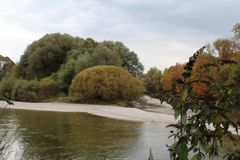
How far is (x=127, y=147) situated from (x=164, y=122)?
1692cm

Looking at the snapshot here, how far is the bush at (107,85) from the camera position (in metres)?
60.5

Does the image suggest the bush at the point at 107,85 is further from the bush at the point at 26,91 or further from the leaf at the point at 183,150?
the leaf at the point at 183,150

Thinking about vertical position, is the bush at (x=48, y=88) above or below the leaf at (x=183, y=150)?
above

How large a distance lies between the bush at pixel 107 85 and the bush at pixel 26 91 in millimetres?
9097

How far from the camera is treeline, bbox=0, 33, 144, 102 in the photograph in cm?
6088

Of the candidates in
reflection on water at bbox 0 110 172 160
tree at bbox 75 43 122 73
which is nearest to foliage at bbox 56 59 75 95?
tree at bbox 75 43 122 73

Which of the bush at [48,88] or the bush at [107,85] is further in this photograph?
the bush at [48,88]

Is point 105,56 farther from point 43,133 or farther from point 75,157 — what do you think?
point 75,157

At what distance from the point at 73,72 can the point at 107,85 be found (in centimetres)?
933

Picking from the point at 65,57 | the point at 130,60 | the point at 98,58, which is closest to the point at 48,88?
the point at 65,57

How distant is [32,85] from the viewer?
68125 millimetres

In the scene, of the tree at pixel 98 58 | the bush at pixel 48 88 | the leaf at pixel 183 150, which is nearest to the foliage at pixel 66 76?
the bush at pixel 48 88

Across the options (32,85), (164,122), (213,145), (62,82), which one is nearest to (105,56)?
(62,82)

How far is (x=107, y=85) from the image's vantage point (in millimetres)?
60375
